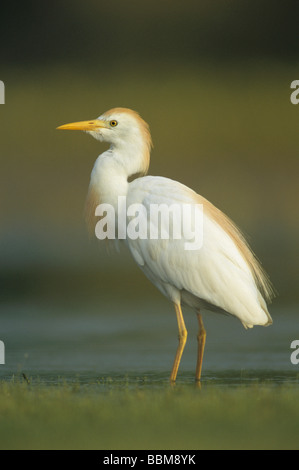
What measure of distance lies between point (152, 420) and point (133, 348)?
3.77 m

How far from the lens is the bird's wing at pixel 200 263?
6.86 meters

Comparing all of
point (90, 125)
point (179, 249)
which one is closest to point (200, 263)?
point (179, 249)

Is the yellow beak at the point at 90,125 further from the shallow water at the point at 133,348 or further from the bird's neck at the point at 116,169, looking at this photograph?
the shallow water at the point at 133,348

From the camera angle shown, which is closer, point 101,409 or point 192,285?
point 101,409

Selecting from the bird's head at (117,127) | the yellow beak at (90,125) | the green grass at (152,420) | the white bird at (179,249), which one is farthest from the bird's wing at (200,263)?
the green grass at (152,420)

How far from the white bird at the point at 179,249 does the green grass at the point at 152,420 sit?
0.80 m

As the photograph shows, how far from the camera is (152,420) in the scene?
5742 mm

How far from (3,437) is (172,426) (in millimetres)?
931

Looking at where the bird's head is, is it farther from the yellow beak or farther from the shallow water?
the shallow water

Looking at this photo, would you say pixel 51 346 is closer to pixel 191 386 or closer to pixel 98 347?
pixel 98 347

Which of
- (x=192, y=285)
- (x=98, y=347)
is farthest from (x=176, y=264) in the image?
(x=98, y=347)

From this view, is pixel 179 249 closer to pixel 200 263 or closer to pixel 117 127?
pixel 200 263

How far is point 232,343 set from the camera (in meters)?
9.95

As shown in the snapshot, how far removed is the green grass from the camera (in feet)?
18.2
